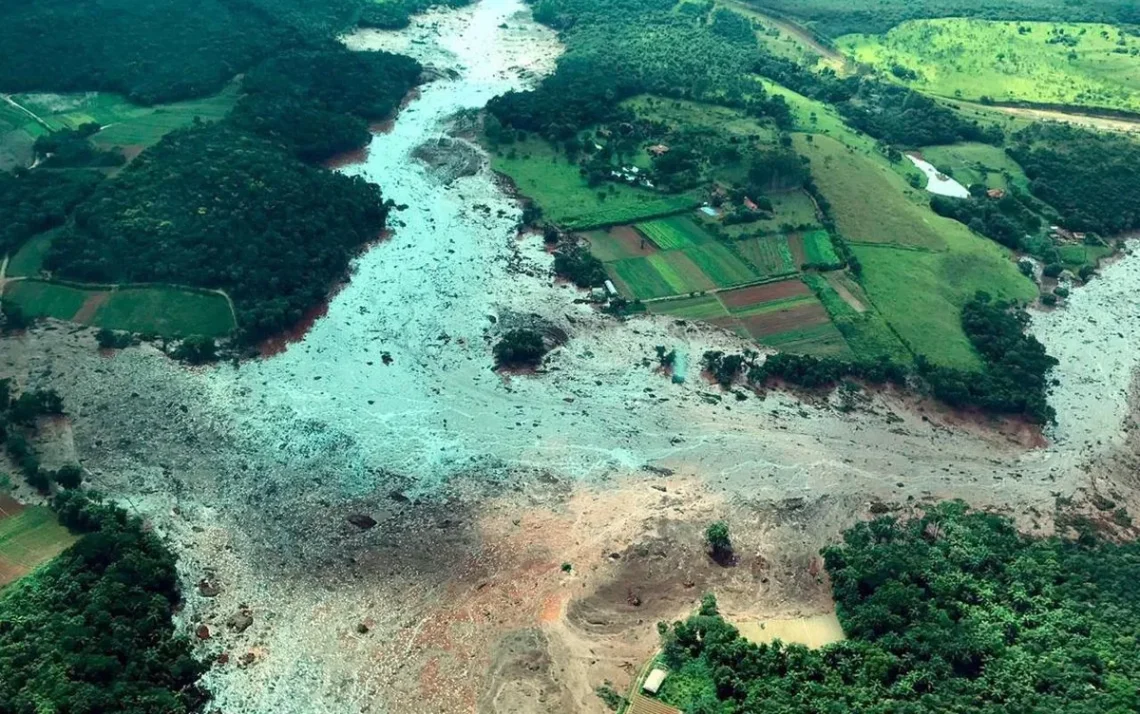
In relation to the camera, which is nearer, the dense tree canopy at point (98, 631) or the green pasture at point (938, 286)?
the dense tree canopy at point (98, 631)

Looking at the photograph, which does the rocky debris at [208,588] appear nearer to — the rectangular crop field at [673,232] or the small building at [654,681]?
the small building at [654,681]

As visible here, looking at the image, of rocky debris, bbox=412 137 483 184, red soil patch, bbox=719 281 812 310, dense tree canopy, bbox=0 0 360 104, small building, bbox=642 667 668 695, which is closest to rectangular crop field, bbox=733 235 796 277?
red soil patch, bbox=719 281 812 310

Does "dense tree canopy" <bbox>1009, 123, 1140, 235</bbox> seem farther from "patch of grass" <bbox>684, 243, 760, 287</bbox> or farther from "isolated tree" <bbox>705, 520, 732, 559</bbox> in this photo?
"isolated tree" <bbox>705, 520, 732, 559</bbox>

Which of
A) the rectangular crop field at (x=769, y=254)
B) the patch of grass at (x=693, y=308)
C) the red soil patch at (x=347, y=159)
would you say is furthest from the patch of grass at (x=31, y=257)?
the rectangular crop field at (x=769, y=254)

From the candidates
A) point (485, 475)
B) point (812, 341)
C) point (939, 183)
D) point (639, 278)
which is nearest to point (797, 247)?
point (812, 341)

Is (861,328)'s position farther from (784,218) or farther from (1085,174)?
(1085,174)
